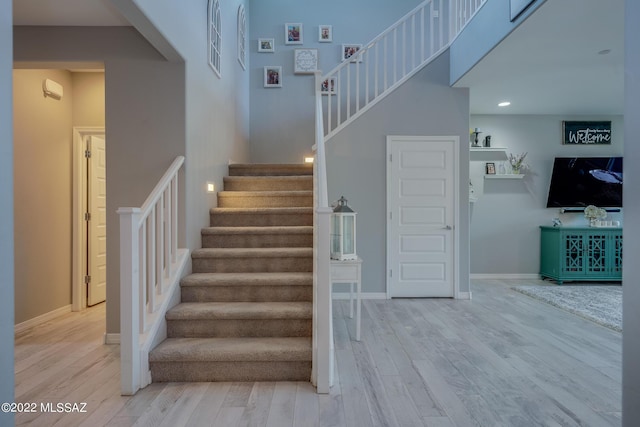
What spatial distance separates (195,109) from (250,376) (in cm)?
227

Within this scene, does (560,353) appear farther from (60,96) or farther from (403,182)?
(60,96)

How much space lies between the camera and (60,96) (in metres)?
3.90

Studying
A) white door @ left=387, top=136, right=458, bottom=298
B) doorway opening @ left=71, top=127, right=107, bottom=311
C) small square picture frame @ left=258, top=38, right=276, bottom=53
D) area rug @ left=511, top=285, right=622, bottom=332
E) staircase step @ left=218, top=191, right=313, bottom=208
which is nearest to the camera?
area rug @ left=511, top=285, right=622, bottom=332

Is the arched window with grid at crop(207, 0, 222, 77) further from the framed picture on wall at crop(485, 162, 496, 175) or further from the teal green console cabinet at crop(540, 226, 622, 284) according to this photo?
the teal green console cabinet at crop(540, 226, 622, 284)

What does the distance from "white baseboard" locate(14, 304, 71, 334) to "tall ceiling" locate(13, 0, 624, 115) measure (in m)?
2.65

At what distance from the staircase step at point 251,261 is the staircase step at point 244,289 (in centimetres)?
27

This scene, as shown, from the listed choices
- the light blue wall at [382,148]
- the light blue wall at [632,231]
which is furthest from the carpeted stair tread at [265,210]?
the light blue wall at [632,231]

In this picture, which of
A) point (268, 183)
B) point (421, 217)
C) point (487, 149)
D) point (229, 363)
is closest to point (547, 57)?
point (421, 217)

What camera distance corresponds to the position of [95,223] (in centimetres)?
434

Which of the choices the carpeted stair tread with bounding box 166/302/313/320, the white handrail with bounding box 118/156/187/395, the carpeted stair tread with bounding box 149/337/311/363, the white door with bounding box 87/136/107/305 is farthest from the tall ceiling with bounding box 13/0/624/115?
the carpeted stair tread with bounding box 149/337/311/363

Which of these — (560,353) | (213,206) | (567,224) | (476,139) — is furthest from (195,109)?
(567,224)

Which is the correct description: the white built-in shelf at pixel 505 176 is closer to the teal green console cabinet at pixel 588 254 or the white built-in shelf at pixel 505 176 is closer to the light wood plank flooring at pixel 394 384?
the teal green console cabinet at pixel 588 254

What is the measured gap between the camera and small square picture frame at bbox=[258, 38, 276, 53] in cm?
575

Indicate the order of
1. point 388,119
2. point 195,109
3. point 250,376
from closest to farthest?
1. point 250,376
2. point 195,109
3. point 388,119
